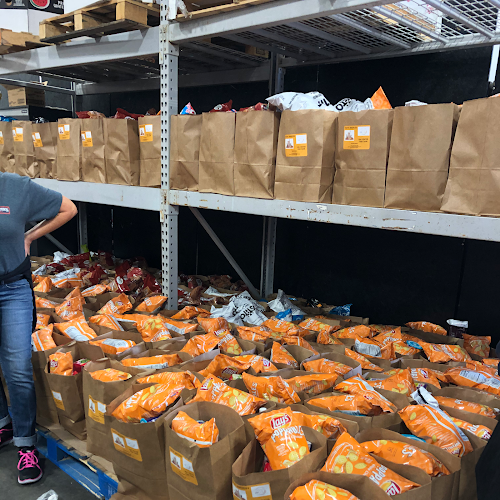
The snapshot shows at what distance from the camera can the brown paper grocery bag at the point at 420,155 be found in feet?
5.07

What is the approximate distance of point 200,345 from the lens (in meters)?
2.01

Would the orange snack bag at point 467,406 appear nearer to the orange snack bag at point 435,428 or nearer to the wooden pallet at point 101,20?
the orange snack bag at point 435,428

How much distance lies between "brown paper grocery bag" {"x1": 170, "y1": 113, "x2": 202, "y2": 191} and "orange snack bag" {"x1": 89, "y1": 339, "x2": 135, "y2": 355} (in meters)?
0.90

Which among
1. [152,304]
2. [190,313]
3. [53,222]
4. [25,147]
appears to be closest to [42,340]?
[53,222]

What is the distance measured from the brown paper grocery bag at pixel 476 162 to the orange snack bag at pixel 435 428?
72 cm

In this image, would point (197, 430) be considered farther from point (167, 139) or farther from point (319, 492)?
point (167, 139)

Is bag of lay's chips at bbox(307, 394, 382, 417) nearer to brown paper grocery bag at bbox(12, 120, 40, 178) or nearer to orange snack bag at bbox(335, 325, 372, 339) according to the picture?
orange snack bag at bbox(335, 325, 372, 339)

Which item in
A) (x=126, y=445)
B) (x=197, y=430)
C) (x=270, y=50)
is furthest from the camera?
(x=270, y=50)

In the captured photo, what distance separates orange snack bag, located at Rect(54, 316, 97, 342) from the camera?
2150mm

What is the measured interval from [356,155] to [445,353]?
3.49 feet

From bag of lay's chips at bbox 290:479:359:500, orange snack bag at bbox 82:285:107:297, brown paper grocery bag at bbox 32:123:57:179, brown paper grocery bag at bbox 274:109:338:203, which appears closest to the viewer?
bag of lay's chips at bbox 290:479:359:500

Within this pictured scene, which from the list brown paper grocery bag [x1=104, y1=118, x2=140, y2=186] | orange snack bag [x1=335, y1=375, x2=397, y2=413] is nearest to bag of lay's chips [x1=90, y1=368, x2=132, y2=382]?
orange snack bag [x1=335, y1=375, x2=397, y2=413]

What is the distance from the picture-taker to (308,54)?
2855 millimetres

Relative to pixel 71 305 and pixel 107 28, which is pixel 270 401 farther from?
pixel 107 28
